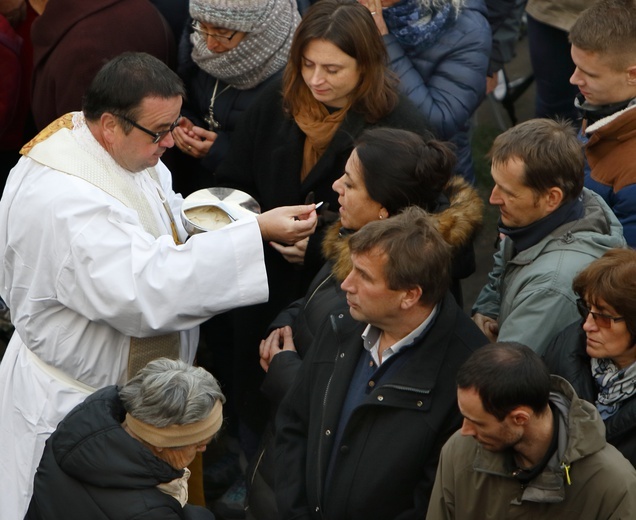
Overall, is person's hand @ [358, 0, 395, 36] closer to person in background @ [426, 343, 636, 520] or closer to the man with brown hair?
the man with brown hair

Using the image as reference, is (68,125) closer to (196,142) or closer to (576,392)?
(196,142)

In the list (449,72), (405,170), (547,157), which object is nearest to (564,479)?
(547,157)

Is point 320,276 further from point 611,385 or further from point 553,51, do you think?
point 553,51

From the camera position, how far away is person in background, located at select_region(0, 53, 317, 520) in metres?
3.61

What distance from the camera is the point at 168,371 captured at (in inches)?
125

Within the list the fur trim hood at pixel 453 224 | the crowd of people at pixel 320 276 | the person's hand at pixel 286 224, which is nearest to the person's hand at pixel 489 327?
the crowd of people at pixel 320 276

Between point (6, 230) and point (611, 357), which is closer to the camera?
point (611, 357)

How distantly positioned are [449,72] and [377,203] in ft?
4.63

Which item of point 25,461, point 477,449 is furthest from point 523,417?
point 25,461

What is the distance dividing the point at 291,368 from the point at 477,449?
965 millimetres

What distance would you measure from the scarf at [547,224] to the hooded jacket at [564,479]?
0.68 m

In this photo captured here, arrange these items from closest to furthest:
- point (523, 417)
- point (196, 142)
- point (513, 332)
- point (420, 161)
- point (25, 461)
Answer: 1. point (523, 417)
2. point (513, 332)
3. point (420, 161)
4. point (25, 461)
5. point (196, 142)

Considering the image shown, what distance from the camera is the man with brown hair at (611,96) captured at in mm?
3928

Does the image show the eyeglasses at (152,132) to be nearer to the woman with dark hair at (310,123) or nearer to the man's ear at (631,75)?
the woman with dark hair at (310,123)
